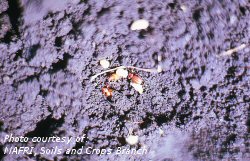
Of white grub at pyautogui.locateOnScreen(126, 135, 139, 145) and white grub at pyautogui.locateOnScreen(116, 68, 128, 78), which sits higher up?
white grub at pyautogui.locateOnScreen(116, 68, 128, 78)

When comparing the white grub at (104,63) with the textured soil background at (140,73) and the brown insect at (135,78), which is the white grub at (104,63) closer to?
the textured soil background at (140,73)

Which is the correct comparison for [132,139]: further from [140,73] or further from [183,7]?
[183,7]

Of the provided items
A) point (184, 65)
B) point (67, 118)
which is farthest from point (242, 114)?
point (67, 118)

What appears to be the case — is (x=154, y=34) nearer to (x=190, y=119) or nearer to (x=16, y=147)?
(x=190, y=119)

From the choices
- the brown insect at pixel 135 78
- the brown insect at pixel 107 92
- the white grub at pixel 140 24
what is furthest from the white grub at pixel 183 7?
the brown insect at pixel 107 92

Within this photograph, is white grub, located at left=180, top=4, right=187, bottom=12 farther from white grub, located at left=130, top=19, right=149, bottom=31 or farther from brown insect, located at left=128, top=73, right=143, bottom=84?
brown insect, located at left=128, top=73, right=143, bottom=84

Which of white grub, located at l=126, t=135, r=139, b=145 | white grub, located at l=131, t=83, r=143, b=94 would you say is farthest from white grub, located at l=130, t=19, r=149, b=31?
white grub, located at l=126, t=135, r=139, b=145
